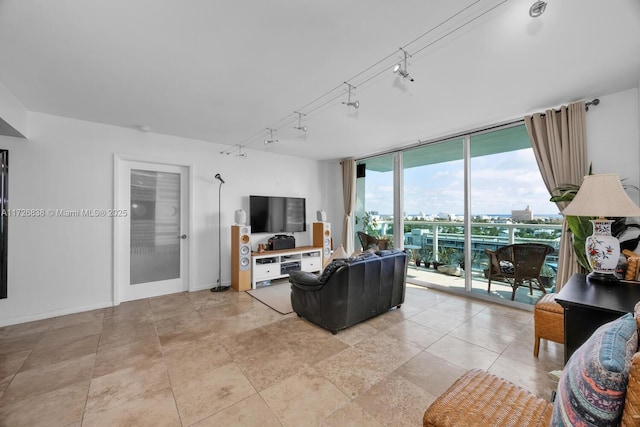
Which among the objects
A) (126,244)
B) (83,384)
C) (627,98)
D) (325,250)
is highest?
(627,98)

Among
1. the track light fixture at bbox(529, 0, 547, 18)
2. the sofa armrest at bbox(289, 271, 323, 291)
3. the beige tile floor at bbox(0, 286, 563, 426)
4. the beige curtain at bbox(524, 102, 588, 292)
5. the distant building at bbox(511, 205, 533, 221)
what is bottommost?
the beige tile floor at bbox(0, 286, 563, 426)

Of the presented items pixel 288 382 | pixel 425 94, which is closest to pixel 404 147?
pixel 425 94

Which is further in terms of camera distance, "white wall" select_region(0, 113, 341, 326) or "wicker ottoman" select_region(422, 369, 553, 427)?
"white wall" select_region(0, 113, 341, 326)

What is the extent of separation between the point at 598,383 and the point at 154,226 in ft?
15.7

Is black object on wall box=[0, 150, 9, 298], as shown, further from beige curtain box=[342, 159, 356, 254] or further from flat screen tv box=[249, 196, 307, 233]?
beige curtain box=[342, 159, 356, 254]

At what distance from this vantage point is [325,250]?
17.9ft

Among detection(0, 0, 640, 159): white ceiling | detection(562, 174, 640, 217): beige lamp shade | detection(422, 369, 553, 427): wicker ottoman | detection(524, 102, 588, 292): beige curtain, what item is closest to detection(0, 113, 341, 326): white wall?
detection(0, 0, 640, 159): white ceiling

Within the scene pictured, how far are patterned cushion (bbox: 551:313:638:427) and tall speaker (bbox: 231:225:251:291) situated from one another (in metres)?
4.11

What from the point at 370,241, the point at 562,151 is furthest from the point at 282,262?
the point at 562,151

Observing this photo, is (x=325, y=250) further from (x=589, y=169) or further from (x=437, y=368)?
(x=589, y=169)

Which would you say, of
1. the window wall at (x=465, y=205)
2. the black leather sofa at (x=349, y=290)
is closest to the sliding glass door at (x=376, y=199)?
the window wall at (x=465, y=205)

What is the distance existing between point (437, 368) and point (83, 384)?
112 inches

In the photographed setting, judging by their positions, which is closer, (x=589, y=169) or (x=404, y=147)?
(x=589, y=169)

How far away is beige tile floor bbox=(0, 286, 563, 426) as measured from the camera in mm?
1721
